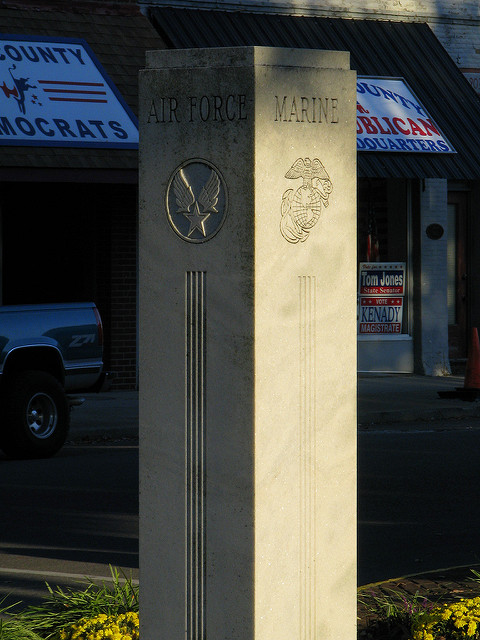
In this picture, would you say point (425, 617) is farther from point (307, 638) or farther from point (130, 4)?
point (130, 4)

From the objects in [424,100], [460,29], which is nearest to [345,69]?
[424,100]

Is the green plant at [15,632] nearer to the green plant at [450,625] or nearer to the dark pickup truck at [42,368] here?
the green plant at [450,625]

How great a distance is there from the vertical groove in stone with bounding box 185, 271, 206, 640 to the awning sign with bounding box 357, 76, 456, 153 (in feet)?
47.3

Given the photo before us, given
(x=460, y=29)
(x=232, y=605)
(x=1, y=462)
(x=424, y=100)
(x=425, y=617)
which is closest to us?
(x=232, y=605)

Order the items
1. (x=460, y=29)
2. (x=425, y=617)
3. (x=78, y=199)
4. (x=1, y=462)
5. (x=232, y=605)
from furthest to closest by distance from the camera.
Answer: (x=460, y=29)
(x=78, y=199)
(x=1, y=462)
(x=425, y=617)
(x=232, y=605)

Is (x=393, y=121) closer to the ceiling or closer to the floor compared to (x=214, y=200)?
closer to the ceiling

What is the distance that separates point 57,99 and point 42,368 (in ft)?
16.8

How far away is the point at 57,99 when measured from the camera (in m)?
16.5

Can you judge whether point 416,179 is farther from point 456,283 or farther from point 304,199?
point 304,199

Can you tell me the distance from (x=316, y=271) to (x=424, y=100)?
52.2 ft

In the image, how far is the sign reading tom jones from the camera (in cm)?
1983

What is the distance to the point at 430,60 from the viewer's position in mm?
20281

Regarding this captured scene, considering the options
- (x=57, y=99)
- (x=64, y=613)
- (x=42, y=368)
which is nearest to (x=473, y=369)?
(x=57, y=99)

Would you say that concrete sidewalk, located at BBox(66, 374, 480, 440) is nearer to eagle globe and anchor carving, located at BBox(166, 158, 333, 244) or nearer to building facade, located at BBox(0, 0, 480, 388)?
building facade, located at BBox(0, 0, 480, 388)
